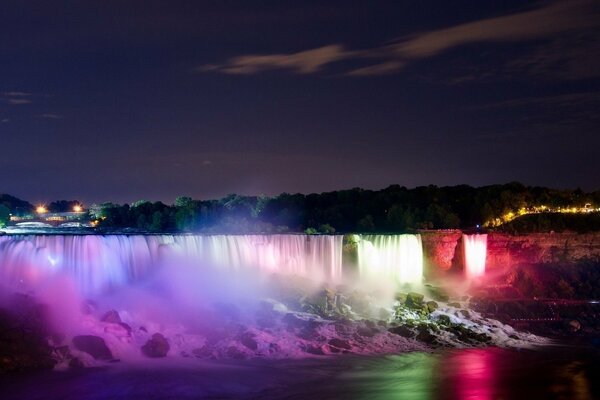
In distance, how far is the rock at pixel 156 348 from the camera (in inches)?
1304

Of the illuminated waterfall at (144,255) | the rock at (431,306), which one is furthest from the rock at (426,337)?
the illuminated waterfall at (144,255)

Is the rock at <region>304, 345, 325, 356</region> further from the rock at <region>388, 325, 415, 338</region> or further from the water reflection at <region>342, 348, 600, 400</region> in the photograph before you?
the rock at <region>388, 325, 415, 338</region>

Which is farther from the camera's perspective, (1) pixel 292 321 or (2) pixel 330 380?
(1) pixel 292 321

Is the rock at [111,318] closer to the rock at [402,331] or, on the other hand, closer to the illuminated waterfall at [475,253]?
the rock at [402,331]

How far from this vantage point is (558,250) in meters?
56.2

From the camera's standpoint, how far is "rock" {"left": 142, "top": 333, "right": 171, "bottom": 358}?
33125mm

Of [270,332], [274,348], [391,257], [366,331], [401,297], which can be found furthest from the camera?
[391,257]

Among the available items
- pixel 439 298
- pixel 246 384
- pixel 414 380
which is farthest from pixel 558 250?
pixel 246 384

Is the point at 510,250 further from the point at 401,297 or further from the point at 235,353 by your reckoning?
the point at 235,353

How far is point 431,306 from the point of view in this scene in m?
44.1

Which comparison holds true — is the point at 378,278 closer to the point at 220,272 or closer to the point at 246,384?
the point at 220,272

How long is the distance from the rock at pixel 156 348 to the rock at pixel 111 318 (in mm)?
2168

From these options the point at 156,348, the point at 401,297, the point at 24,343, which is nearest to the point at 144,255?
the point at 156,348

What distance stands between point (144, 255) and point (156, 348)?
1032 cm
